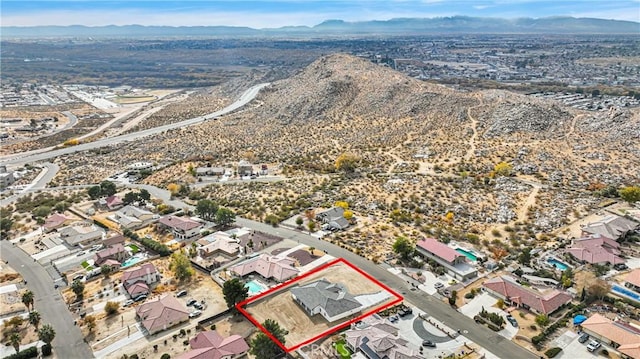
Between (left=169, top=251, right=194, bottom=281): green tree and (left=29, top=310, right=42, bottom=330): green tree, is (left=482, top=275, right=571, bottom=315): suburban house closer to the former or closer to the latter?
(left=169, top=251, right=194, bottom=281): green tree

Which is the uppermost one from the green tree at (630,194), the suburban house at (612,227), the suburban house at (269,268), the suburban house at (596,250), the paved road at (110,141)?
the green tree at (630,194)

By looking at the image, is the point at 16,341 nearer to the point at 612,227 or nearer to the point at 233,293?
the point at 233,293

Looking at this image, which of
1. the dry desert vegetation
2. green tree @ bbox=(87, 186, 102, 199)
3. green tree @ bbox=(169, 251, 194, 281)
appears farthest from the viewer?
green tree @ bbox=(87, 186, 102, 199)

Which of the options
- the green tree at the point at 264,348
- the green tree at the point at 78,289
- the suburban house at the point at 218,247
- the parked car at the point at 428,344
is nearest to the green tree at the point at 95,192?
the suburban house at the point at 218,247

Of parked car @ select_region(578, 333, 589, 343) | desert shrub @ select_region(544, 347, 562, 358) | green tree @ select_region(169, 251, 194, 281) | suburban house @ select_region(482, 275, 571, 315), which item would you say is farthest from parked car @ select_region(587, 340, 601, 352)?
green tree @ select_region(169, 251, 194, 281)

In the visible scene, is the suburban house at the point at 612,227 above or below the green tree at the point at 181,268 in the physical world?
above

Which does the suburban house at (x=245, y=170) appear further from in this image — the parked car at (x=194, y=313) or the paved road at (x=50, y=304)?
the parked car at (x=194, y=313)

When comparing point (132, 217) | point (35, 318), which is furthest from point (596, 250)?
point (132, 217)

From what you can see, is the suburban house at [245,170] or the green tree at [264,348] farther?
the suburban house at [245,170]
